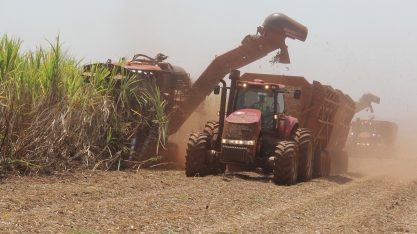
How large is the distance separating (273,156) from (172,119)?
351 cm

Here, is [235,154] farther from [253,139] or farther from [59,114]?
[59,114]

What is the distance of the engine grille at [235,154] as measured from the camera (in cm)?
1075

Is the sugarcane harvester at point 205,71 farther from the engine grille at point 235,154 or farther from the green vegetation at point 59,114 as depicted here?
the engine grille at point 235,154

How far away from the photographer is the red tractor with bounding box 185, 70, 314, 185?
1080 centimetres

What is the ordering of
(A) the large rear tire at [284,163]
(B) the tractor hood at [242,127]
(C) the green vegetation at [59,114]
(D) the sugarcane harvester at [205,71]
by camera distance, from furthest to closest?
(D) the sugarcane harvester at [205,71]
(B) the tractor hood at [242,127]
(A) the large rear tire at [284,163]
(C) the green vegetation at [59,114]

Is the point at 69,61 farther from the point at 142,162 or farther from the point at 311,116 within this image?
the point at 311,116

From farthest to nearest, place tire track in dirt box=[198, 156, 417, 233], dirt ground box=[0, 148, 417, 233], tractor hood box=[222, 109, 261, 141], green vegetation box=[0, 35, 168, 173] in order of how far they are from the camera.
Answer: tractor hood box=[222, 109, 261, 141], green vegetation box=[0, 35, 168, 173], tire track in dirt box=[198, 156, 417, 233], dirt ground box=[0, 148, 417, 233]

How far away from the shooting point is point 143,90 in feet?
40.9

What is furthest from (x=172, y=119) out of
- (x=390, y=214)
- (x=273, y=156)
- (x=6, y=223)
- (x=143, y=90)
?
(x=6, y=223)

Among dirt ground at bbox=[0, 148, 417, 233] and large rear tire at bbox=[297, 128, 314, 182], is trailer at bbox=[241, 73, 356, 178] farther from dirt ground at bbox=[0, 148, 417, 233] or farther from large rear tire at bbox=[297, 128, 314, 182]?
dirt ground at bbox=[0, 148, 417, 233]

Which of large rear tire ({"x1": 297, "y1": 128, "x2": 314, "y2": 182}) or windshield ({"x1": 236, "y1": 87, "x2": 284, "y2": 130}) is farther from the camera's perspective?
large rear tire ({"x1": 297, "y1": 128, "x2": 314, "y2": 182})

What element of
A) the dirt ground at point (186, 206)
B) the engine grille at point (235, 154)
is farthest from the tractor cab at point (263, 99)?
the dirt ground at point (186, 206)

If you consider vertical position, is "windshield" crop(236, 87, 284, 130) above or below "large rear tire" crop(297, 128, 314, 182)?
above

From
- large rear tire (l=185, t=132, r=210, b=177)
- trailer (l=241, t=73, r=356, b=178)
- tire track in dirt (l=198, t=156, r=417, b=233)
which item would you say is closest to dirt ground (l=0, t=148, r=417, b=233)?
tire track in dirt (l=198, t=156, r=417, b=233)
